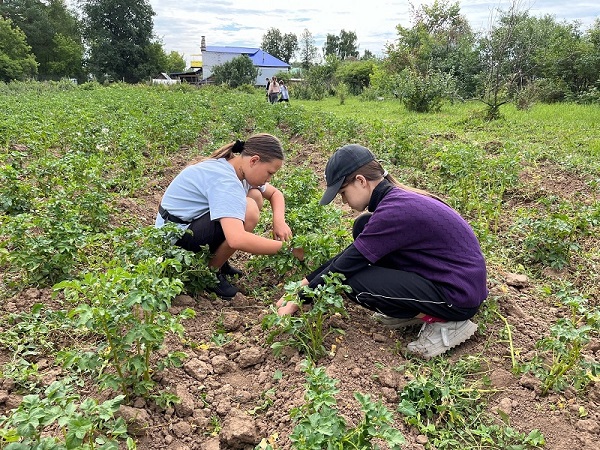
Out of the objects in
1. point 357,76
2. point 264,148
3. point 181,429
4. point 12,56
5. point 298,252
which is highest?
point 12,56

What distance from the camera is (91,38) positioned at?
5466 centimetres

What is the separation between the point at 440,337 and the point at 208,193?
168cm

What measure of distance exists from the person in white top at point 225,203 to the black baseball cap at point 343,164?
1.97 feet

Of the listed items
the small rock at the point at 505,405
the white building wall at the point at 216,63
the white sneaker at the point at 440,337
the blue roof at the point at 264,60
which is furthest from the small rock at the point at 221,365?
the blue roof at the point at 264,60

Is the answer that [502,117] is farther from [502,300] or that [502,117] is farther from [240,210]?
[240,210]

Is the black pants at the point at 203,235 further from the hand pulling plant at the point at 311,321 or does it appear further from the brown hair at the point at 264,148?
the hand pulling plant at the point at 311,321

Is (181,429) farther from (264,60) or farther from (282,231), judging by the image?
(264,60)

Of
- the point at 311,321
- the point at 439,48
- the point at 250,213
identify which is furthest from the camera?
the point at 439,48

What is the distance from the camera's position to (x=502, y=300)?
3.14 m

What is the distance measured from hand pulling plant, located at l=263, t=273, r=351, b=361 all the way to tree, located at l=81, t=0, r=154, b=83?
184 ft

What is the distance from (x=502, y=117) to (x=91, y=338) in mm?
12056

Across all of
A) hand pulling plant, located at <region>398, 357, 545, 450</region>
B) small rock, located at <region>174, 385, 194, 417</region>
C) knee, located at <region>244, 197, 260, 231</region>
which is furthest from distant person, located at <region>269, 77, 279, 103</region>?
small rock, located at <region>174, 385, 194, 417</region>

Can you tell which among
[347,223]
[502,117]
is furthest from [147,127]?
[502,117]

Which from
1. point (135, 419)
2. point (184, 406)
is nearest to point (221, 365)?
point (184, 406)
